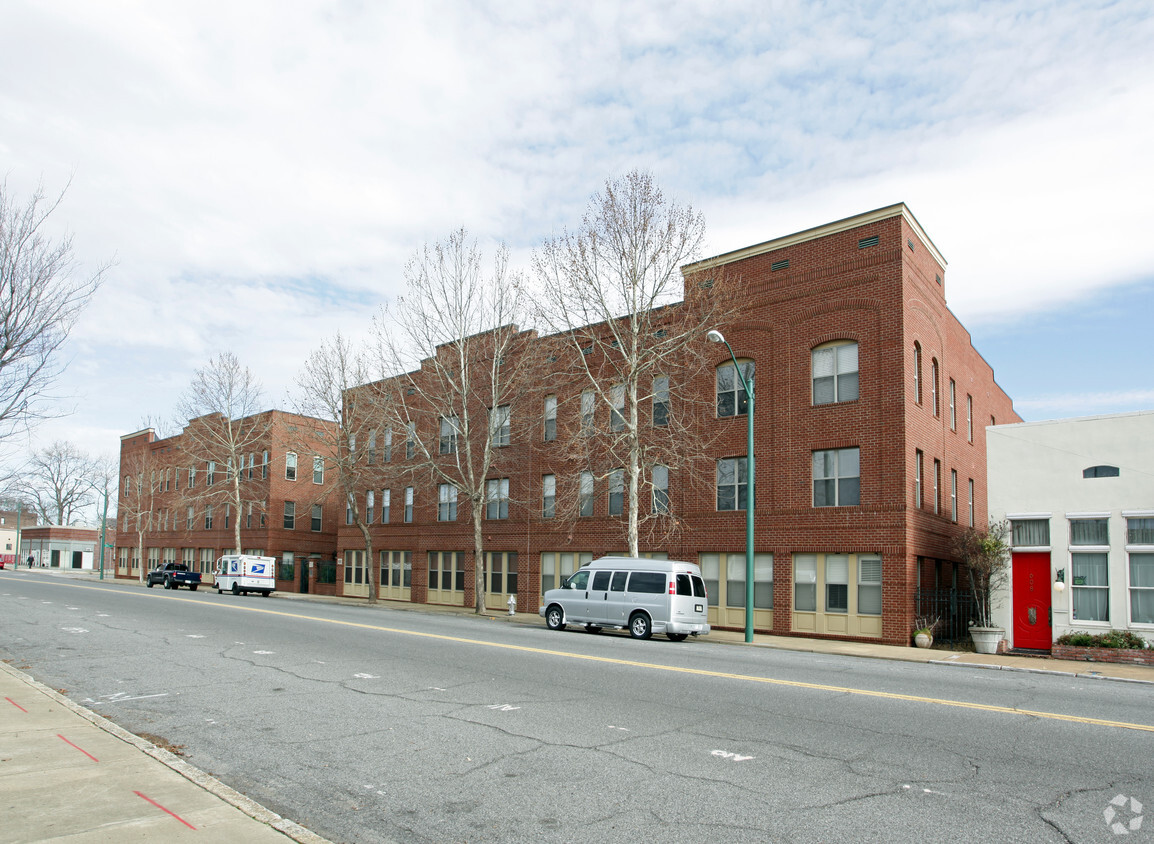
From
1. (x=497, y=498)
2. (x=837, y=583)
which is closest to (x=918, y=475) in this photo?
(x=837, y=583)

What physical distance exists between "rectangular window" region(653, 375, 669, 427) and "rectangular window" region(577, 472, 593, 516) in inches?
141

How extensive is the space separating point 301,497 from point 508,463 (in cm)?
2681

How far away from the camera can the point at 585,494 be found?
104ft

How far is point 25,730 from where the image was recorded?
27.6ft

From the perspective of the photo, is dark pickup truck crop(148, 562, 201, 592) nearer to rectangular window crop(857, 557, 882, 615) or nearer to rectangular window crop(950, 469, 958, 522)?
rectangular window crop(857, 557, 882, 615)

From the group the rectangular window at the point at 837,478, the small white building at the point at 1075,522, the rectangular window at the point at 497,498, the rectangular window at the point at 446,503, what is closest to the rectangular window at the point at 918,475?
the rectangular window at the point at 837,478

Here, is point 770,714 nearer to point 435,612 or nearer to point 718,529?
point 718,529

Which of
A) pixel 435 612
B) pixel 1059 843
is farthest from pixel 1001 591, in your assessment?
pixel 435 612

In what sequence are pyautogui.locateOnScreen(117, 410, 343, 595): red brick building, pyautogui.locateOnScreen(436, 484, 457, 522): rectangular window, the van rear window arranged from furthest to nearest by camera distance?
pyautogui.locateOnScreen(117, 410, 343, 595): red brick building
pyautogui.locateOnScreen(436, 484, 457, 522): rectangular window
the van rear window

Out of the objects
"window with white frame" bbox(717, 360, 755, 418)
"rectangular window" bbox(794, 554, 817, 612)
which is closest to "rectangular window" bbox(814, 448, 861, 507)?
"rectangular window" bbox(794, 554, 817, 612)

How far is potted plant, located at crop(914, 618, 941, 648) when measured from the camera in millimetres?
22047

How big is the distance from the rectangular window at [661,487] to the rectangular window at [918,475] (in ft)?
26.3

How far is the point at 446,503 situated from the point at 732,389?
17.0 meters

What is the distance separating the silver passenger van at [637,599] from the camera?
21.0 meters
